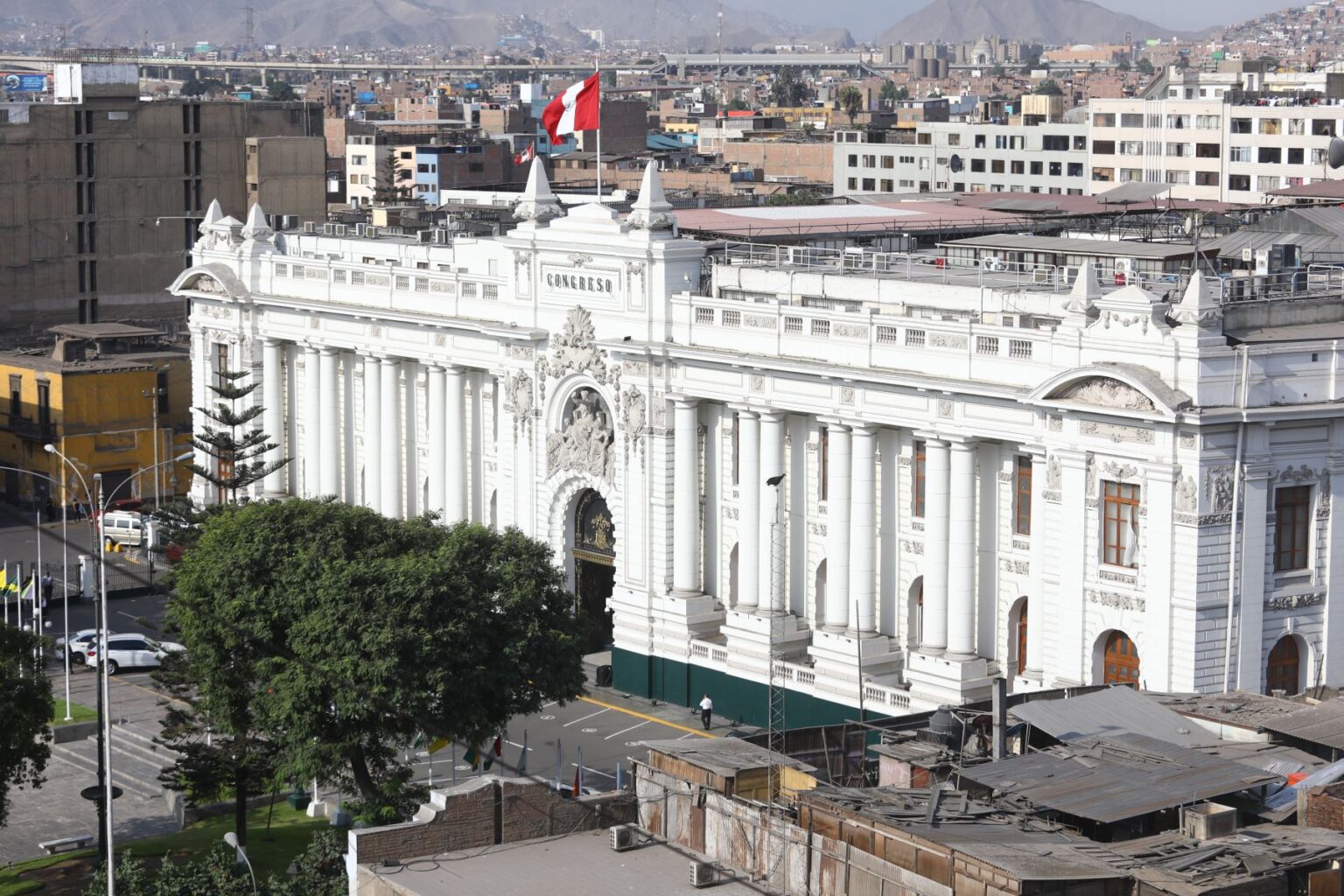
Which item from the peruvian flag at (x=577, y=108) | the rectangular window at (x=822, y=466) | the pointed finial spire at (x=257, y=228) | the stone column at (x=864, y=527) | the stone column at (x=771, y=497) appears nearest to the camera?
the stone column at (x=864, y=527)

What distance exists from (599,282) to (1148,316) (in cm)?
2123

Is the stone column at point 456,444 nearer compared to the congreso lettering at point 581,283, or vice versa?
the congreso lettering at point 581,283

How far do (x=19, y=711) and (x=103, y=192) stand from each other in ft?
289

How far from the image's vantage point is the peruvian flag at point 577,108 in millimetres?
73188

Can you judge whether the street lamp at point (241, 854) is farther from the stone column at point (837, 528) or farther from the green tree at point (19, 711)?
the stone column at point (837, 528)

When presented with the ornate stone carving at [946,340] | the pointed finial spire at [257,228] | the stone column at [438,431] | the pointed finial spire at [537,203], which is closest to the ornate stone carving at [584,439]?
the pointed finial spire at [537,203]

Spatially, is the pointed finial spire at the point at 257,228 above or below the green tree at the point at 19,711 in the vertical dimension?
above

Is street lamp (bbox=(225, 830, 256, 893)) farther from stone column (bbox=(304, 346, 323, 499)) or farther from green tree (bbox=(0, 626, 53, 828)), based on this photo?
stone column (bbox=(304, 346, 323, 499))

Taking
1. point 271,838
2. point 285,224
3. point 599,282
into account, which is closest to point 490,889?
point 271,838

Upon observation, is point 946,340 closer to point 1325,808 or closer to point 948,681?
point 948,681

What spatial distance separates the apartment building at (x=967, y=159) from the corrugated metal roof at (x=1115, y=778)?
127387 mm

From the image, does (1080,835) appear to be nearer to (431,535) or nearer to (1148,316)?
(1148,316)

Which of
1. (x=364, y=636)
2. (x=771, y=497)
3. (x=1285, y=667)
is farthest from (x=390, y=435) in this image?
(x=1285, y=667)

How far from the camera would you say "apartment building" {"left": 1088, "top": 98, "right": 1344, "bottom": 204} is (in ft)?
484
